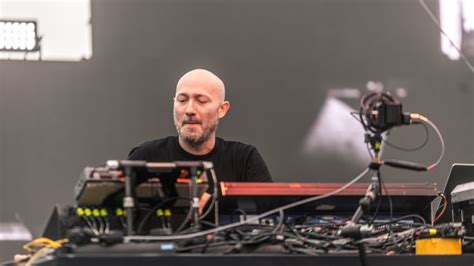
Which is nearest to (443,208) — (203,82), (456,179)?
(456,179)

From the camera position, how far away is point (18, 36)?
341 cm

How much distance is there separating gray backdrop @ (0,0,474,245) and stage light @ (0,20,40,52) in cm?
8

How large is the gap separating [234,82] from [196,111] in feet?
3.68

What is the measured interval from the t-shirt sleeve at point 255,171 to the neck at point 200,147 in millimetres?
148

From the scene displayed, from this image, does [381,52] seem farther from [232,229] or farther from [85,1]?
[232,229]

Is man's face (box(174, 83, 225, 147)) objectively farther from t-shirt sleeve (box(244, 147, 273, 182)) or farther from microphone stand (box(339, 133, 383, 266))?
microphone stand (box(339, 133, 383, 266))

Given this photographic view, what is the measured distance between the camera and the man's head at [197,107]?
7.95 feet

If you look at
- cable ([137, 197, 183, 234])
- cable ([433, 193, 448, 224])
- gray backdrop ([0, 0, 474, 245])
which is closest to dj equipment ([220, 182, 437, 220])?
cable ([433, 193, 448, 224])

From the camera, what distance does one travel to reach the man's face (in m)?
2.42

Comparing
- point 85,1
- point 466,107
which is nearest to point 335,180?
point 466,107

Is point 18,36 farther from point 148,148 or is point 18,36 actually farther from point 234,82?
point 148,148

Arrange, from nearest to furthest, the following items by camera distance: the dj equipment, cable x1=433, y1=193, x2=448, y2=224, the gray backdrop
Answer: the dj equipment < cable x1=433, y1=193, x2=448, y2=224 < the gray backdrop

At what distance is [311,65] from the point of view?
363 cm

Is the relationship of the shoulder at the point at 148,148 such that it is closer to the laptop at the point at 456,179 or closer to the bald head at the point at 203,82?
the bald head at the point at 203,82
